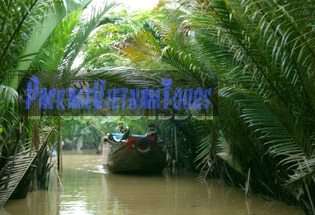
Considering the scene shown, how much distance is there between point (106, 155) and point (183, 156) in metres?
2.59

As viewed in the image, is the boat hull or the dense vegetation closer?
the dense vegetation

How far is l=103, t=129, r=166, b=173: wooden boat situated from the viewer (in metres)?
14.5

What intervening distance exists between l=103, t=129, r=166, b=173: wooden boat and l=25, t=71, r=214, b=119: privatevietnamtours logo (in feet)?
5.46

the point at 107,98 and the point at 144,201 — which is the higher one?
the point at 107,98

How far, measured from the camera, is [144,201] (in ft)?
29.3

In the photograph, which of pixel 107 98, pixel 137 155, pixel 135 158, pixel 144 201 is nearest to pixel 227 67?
pixel 144 201

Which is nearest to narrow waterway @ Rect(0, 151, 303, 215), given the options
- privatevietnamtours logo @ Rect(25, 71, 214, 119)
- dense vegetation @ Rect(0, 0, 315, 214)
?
dense vegetation @ Rect(0, 0, 315, 214)

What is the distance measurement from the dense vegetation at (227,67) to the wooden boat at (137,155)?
338 centimetres

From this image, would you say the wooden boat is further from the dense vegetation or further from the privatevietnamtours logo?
the dense vegetation

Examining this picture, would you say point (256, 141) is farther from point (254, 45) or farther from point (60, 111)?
point (60, 111)

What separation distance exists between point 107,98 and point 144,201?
227 cm

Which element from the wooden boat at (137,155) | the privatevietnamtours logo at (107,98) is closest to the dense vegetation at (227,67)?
the privatevietnamtours logo at (107,98)

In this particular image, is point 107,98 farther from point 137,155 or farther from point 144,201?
point 137,155

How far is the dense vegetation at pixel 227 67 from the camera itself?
5.68 m
